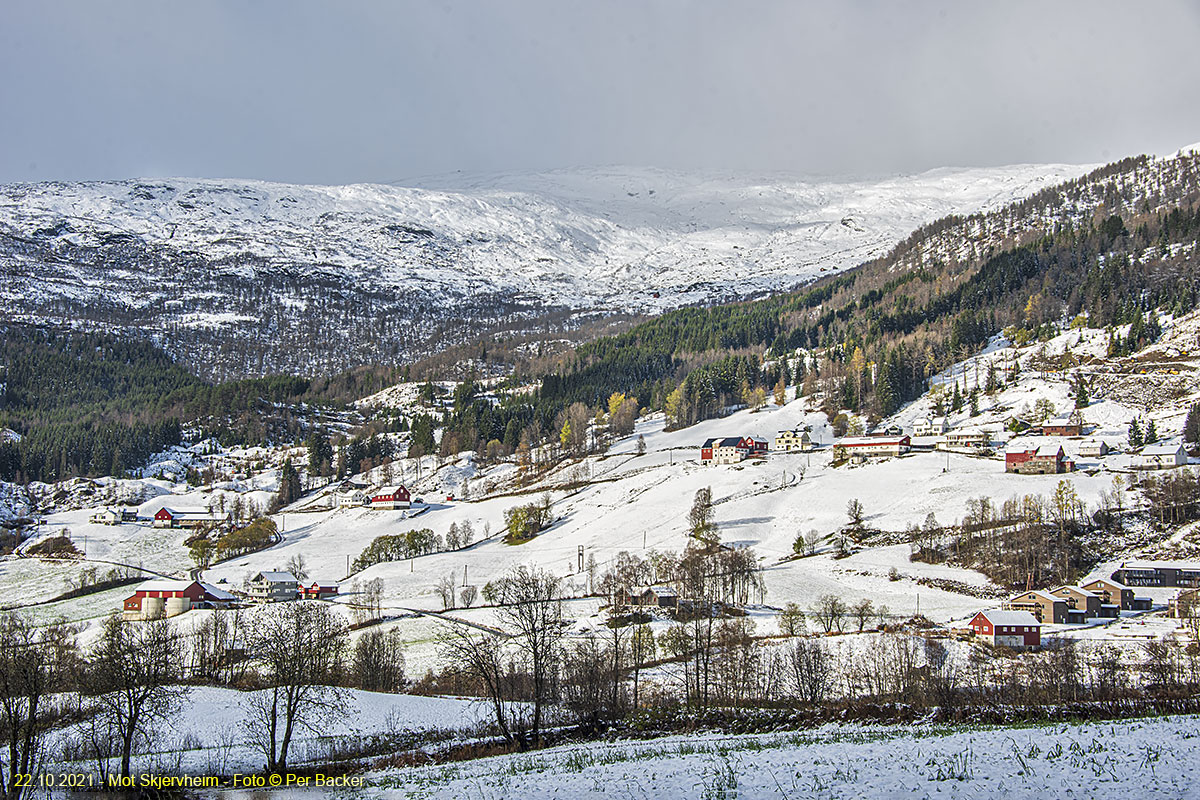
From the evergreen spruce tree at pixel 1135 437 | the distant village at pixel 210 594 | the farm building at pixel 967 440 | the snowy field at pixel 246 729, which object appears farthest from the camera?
the farm building at pixel 967 440

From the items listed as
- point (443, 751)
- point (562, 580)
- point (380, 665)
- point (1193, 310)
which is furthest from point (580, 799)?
point (1193, 310)

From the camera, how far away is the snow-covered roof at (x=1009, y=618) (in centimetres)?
7156

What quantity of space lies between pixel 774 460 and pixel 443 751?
130380 mm

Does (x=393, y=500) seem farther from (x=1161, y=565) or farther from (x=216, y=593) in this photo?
(x=1161, y=565)

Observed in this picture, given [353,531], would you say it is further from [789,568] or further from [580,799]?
[580,799]

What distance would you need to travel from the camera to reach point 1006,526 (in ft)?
342

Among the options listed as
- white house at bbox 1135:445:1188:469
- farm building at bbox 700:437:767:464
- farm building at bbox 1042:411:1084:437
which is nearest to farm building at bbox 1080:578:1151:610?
white house at bbox 1135:445:1188:469

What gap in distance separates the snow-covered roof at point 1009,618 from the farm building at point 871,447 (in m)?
79.0

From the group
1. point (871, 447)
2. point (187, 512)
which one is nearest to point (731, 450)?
point (871, 447)

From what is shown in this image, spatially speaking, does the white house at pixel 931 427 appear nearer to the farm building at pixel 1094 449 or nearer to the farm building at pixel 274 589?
the farm building at pixel 1094 449

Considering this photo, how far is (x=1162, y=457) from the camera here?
120750 mm

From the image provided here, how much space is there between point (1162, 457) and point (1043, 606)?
186 feet

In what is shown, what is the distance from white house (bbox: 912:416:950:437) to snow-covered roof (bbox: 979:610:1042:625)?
9595 cm

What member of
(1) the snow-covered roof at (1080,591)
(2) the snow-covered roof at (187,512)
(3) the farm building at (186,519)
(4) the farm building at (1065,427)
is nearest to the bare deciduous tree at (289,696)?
(1) the snow-covered roof at (1080,591)
